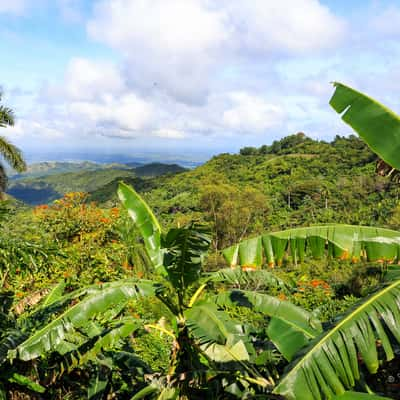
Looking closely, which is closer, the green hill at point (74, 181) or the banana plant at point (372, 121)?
the banana plant at point (372, 121)

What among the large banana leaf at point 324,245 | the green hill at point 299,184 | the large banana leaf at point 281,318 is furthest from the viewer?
the green hill at point 299,184

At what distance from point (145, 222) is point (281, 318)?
1774 millimetres

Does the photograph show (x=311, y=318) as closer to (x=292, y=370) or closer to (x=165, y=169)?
(x=292, y=370)

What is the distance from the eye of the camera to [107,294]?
3574 millimetres

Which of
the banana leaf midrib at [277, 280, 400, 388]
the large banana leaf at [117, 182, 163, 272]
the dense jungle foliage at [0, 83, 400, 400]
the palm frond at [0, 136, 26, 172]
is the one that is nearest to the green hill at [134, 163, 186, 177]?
the palm frond at [0, 136, 26, 172]

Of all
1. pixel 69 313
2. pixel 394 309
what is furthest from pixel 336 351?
pixel 69 313

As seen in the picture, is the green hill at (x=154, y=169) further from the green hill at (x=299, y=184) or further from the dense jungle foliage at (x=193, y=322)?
the dense jungle foliage at (x=193, y=322)

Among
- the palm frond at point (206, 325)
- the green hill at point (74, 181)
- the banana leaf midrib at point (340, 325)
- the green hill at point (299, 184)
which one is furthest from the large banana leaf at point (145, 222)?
the green hill at point (74, 181)

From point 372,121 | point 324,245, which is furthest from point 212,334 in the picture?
point 372,121

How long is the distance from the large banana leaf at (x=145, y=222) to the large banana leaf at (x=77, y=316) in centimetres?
32

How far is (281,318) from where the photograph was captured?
3.56 metres

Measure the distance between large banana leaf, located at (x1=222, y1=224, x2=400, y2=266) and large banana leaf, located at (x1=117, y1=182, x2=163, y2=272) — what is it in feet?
2.42

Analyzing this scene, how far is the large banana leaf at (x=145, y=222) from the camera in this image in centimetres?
372

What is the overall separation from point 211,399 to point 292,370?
1965 mm
